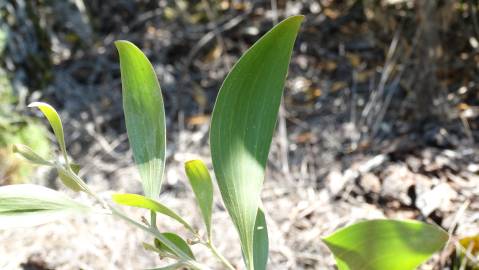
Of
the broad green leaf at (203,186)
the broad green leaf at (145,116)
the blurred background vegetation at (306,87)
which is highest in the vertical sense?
the broad green leaf at (145,116)

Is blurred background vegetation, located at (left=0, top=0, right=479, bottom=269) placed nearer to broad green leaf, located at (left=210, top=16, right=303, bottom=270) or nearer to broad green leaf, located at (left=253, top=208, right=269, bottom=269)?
broad green leaf, located at (left=253, top=208, right=269, bottom=269)

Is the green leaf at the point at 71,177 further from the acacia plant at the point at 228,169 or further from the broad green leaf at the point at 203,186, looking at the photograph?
the broad green leaf at the point at 203,186

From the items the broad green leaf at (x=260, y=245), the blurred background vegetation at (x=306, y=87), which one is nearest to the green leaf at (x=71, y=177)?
the broad green leaf at (x=260, y=245)

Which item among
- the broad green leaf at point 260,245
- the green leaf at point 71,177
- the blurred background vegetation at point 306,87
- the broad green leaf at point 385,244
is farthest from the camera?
the blurred background vegetation at point 306,87

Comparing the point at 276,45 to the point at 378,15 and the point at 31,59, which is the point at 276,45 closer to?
the point at 378,15

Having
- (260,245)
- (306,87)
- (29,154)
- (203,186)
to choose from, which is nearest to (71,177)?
(29,154)

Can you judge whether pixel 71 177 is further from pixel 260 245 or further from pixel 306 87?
pixel 306 87

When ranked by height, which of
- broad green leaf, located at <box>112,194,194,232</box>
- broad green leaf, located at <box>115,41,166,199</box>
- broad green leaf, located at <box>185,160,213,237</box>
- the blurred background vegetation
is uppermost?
broad green leaf, located at <box>115,41,166,199</box>

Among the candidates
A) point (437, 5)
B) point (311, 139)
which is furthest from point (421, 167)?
point (437, 5)

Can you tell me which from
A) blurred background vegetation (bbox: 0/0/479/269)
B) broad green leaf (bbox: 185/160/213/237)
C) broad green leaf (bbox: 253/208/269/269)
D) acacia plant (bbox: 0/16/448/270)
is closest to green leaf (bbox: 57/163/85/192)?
acacia plant (bbox: 0/16/448/270)
